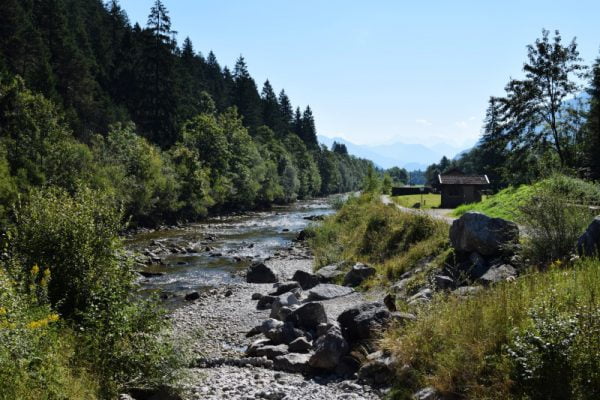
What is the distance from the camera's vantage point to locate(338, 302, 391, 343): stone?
431 inches

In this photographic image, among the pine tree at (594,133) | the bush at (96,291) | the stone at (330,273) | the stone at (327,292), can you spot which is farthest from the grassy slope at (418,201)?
the bush at (96,291)

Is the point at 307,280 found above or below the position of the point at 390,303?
below

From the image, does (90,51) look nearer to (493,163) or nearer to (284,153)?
(284,153)

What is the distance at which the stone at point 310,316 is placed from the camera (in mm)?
13469

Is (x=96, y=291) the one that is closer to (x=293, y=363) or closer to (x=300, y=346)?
(x=293, y=363)

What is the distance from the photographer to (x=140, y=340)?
368 inches

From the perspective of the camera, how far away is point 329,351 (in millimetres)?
10547

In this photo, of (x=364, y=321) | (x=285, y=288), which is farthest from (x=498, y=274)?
(x=285, y=288)

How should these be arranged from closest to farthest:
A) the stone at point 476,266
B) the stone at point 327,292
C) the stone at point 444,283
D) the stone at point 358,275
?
the stone at point 444,283, the stone at point 476,266, the stone at point 327,292, the stone at point 358,275

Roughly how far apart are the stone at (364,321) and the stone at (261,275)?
1091 centimetres

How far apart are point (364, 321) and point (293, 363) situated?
1962 millimetres

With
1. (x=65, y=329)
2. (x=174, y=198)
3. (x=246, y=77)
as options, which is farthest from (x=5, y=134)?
(x=246, y=77)

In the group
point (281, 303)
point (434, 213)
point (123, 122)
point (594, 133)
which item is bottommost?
point (281, 303)

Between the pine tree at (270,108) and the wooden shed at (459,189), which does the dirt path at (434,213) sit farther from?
the pine tree at (270,108)
